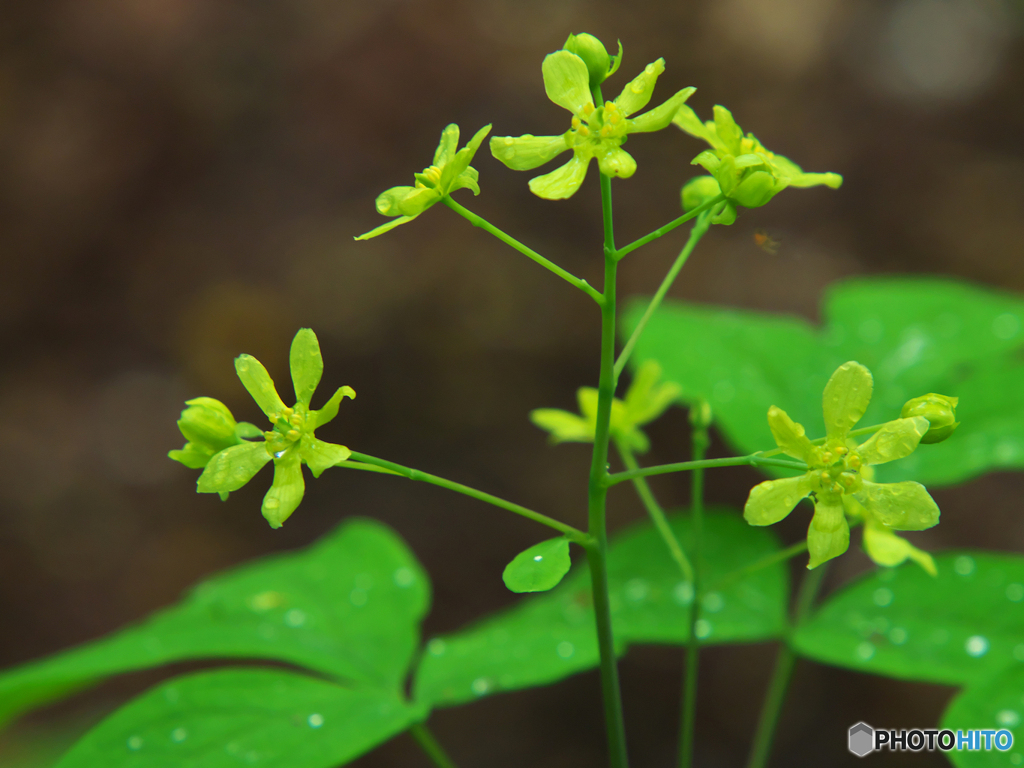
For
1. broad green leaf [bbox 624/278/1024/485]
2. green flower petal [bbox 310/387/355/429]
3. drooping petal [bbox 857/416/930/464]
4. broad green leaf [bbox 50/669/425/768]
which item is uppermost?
broad green leaf [bbox 624/278/1024/485]

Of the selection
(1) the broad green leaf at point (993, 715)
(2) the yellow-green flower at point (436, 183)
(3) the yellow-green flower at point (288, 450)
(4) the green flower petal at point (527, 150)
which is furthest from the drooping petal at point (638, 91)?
(1) the broad green leaf at point (993, 715)

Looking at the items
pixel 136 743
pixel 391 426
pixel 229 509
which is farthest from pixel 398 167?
pixel 136 743

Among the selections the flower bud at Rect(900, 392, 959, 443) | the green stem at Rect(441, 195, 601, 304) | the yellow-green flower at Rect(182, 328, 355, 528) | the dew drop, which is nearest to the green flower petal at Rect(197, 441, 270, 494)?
the yellow-green flower at Rect(182, 328, 355, 528)

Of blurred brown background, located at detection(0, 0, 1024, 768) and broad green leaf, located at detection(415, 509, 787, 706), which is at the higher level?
blurred brown background, located at detection(0, 0, 1024, 768)

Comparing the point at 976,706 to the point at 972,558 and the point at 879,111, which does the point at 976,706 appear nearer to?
the point at 972,558

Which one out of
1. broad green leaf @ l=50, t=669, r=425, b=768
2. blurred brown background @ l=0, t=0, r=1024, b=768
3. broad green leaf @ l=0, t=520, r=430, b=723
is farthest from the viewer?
blurred brown background @ l=0, t=0, r=1024, b=768

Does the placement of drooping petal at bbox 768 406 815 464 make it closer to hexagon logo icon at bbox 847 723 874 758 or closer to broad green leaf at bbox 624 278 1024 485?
broad green leaf at bbox 624 278 1024 485

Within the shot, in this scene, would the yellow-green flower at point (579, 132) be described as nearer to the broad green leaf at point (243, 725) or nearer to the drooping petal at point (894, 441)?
the drooping petal at point (894, 441)

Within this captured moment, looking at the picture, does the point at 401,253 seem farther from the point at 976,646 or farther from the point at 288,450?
the point at 976,646
